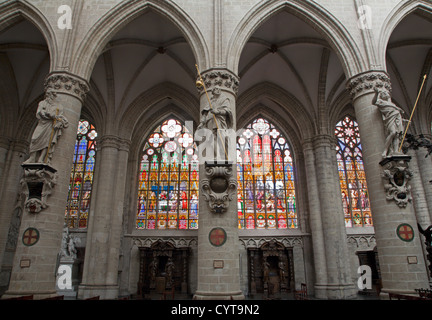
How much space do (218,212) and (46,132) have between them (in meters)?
5.12

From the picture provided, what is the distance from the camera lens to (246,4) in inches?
408

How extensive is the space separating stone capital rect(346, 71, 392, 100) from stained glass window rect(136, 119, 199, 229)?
351 inches

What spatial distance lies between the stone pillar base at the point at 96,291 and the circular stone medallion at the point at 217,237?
6118mm

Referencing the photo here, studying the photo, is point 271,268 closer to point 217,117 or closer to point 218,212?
point 218,212

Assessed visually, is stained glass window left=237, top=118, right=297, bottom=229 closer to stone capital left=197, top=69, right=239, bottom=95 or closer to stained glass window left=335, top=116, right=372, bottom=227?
stained glass window left=335, top=116, right=372, bottom=227

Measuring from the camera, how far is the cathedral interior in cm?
830

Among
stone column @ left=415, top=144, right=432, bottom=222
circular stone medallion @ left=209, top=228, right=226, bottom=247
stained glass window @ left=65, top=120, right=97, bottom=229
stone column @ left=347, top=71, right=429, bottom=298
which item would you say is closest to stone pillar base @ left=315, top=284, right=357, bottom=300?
stone column @ left=347, top=71, right=429, bottom=298

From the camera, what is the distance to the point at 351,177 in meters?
16.0

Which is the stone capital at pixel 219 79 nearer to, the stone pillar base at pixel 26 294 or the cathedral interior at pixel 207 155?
the cathedral interior at pixel 207 155

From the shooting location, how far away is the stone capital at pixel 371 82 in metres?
9.34

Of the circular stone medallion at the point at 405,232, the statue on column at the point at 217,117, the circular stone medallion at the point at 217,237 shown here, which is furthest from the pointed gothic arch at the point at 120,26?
the circular stone medallion at the point at 405,232

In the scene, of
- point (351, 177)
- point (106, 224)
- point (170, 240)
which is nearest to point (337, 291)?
point (351, 177)
